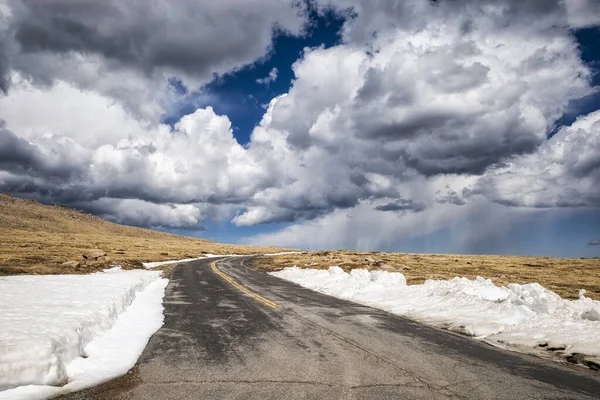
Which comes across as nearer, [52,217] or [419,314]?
[419,314]

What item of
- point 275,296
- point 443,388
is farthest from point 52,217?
point 443,388

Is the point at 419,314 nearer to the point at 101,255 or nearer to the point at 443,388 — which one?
the point at 443,388

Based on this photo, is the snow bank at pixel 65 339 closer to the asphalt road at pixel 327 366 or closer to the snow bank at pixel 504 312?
the asphalt road at pixel 327 366

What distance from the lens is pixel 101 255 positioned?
123 feet

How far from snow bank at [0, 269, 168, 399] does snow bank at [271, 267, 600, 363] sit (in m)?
8.59

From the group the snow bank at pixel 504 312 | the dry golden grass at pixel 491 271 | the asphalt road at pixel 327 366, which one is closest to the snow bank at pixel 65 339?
the asphalt road at pixel 327 366

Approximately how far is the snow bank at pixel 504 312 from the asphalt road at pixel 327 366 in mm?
1031

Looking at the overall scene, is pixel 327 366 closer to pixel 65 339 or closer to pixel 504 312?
pixel 65 339

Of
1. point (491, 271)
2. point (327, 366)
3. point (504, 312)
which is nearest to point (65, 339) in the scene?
point (327, 366)

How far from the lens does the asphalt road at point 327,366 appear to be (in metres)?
5.31

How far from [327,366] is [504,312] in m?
7.55

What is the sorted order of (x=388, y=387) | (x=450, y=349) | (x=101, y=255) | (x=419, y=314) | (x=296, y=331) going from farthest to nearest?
1. (x=101, y=255)
2. (x=419, y=314)
3. (x=296, y=331)
4. (x=450, y=349)
5. (x=388, y=387)

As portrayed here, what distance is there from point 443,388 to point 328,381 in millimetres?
1762

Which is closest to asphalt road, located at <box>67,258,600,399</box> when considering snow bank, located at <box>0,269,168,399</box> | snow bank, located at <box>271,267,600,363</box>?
snow bank, located at <box>0,269,168,399</box>
